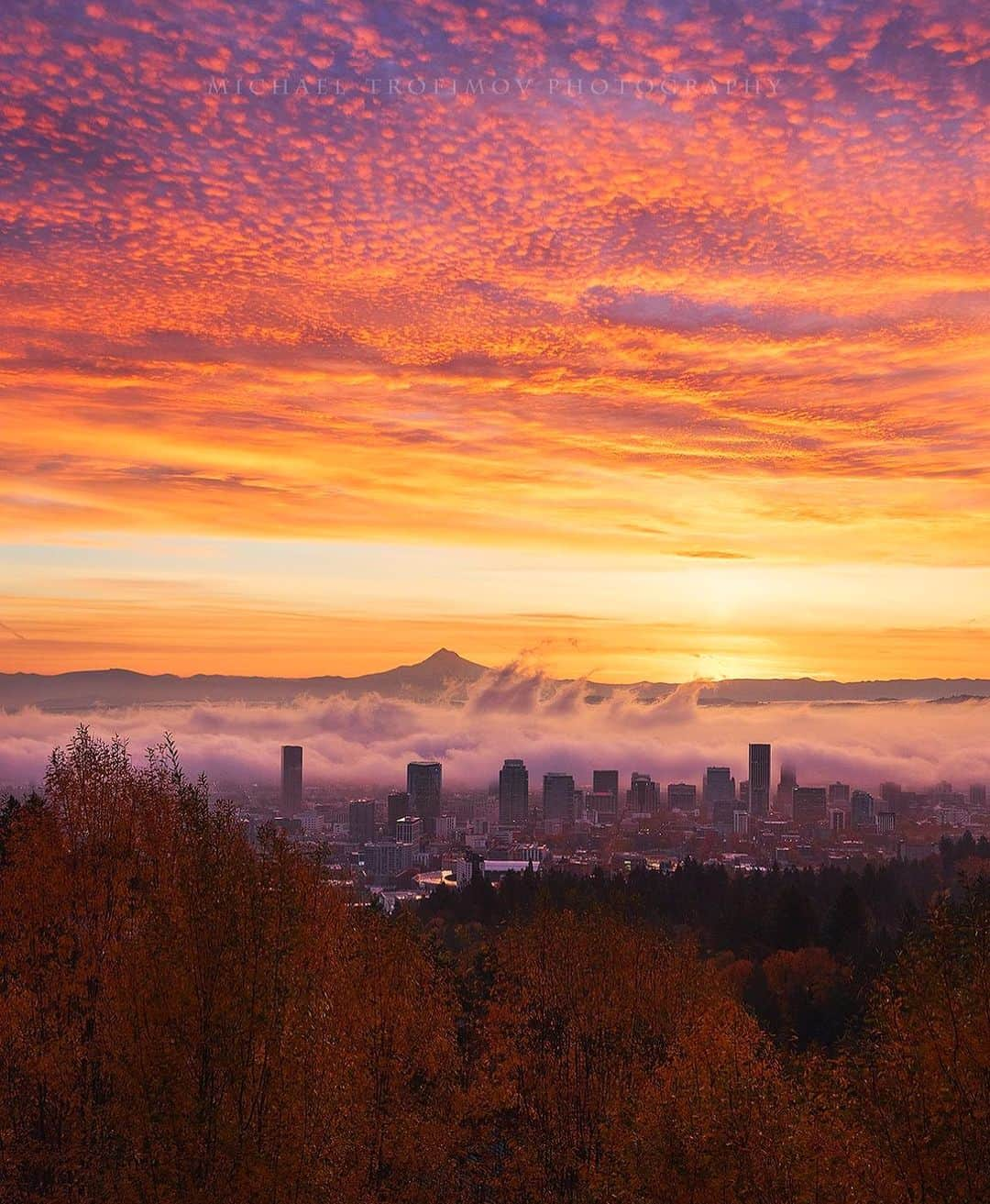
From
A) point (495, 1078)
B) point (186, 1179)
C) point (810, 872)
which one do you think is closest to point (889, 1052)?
point (186, 1179)

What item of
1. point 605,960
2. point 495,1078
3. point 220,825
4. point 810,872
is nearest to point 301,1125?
point 220,825

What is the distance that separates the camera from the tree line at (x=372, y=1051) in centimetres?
2184

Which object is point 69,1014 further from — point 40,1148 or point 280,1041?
point 280,1041

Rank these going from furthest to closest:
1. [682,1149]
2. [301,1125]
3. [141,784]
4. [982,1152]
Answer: [141,784] < [301,1125] < [682,1149] < [982,1152]

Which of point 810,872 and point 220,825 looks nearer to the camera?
point 220,825

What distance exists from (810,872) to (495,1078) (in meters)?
80.2

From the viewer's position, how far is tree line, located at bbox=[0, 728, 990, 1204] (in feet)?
71.7

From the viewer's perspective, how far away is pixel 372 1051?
34750 mm

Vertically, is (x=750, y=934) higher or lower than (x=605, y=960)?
lower

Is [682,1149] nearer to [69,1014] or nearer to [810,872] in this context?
[69,1014]

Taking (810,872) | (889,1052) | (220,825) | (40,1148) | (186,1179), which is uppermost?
(220,825)

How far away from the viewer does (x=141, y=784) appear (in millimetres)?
35062

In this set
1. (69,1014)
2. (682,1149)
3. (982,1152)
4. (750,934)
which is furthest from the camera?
(750,934)

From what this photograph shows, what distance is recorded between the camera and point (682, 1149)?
22.0 metres
